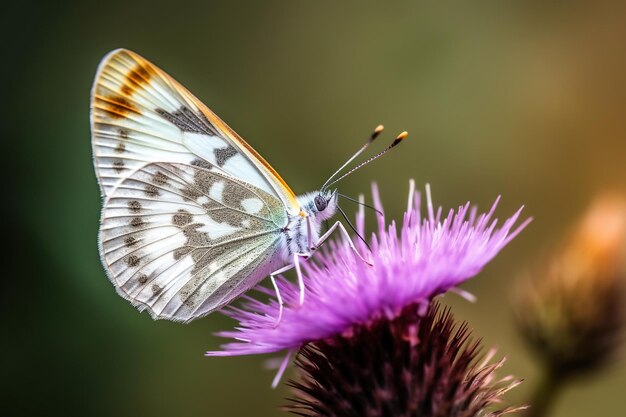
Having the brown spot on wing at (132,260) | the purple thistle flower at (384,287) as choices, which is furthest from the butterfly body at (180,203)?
the purple thistle flower at (384,287)

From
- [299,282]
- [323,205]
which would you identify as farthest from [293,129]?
[299,282]

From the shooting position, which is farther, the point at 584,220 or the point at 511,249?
the point at 511,249

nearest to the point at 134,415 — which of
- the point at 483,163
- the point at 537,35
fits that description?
the point at 483,163

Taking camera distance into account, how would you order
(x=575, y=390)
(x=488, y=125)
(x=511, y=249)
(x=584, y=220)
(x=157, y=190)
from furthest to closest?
(x=488, y=125)
(x=511, y=249)
(x=575, y=390)
(x=584, y=220)
(x=157, y=190)

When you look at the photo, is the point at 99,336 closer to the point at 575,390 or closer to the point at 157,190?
the point at 157,190

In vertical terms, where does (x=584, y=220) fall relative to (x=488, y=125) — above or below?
below

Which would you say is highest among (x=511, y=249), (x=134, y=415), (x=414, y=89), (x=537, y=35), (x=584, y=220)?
(x=537, y=35)

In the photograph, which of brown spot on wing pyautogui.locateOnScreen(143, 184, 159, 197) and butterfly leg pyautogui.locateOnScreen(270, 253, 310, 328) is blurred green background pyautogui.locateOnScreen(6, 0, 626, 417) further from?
butterfly leg pyautogui.locateOnScreen(270, 253, 310, 328)

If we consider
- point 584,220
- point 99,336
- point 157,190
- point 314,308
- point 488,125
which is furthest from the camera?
point 488,125
